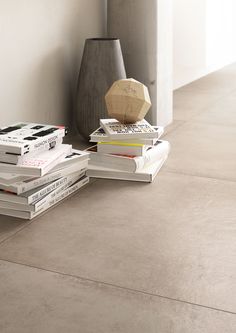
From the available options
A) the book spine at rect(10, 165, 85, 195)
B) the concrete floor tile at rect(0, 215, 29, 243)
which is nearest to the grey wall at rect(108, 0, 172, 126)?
the book spine at rect(10, 165, 85, 195)

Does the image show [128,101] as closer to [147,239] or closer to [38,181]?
[38,181]

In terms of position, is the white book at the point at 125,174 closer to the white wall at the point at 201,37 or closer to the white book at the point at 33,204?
the white book at the point at 33,204

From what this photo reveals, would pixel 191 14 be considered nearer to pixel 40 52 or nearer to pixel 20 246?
pixel 40 52

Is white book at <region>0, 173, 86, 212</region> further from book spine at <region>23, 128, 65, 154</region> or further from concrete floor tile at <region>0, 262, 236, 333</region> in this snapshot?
concrete floor tile at <region>0, 262, 236, 333</region>

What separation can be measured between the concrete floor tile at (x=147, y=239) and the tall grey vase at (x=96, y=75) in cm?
59

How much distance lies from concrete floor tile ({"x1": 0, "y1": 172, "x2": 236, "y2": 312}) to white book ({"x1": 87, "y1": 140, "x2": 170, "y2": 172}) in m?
0.08

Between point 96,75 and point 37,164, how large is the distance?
35.6 inches

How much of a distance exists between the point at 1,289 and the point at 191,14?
3.76 meters

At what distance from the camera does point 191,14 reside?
15.5ft

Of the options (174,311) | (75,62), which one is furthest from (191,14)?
(174,311)

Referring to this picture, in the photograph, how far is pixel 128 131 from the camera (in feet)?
7.46

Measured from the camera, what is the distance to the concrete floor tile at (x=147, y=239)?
4.89ft

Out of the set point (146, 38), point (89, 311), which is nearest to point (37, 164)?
point (89, 311)

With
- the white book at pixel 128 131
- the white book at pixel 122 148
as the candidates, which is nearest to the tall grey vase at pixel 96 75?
the white book at pixel 128 131
